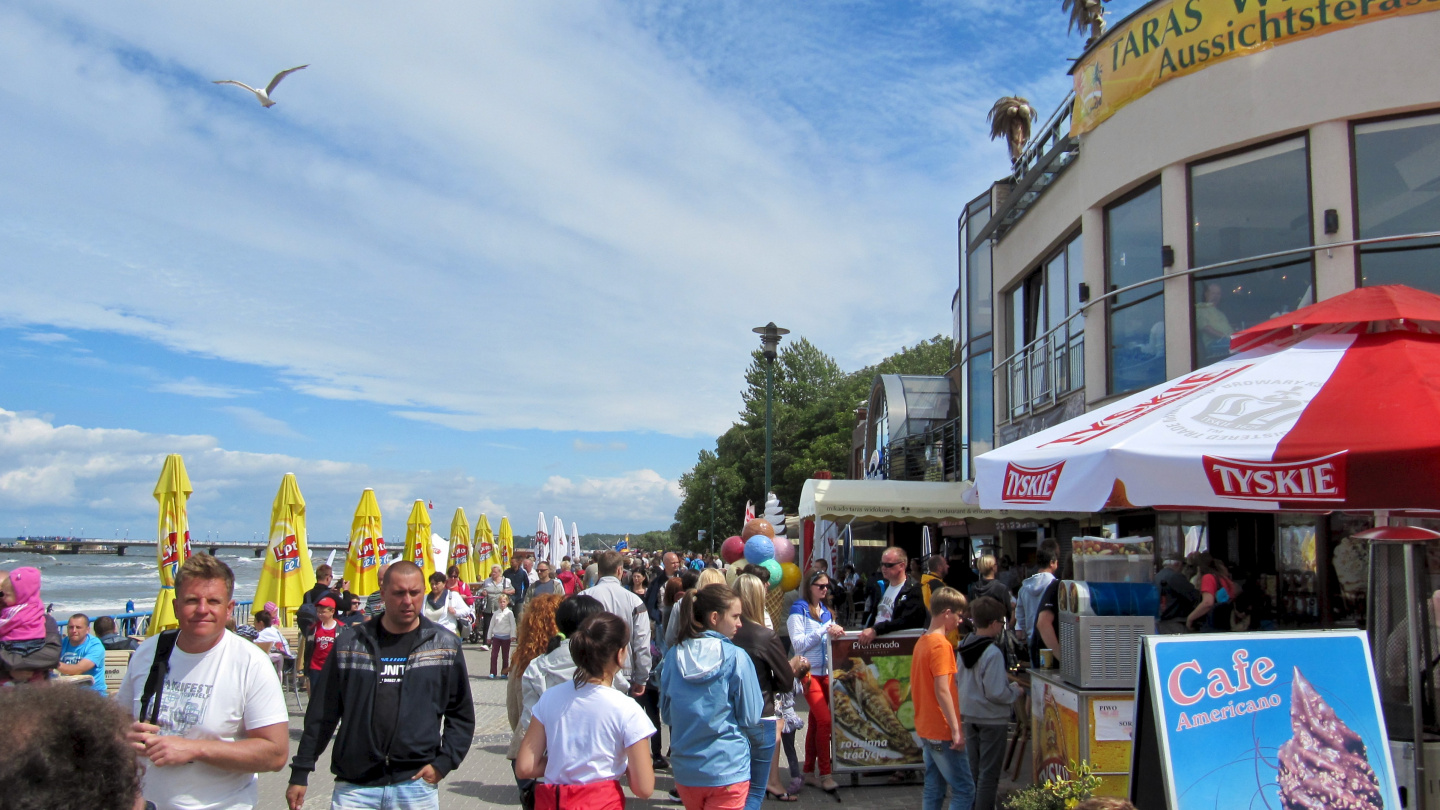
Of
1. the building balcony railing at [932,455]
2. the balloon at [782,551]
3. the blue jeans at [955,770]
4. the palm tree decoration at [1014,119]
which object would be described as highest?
the palm tree decoration at [1014,119]

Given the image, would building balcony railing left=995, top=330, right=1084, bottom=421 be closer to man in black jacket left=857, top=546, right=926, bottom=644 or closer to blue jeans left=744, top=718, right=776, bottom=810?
man in black jacket left=857, top=546, right=926, bottom=644

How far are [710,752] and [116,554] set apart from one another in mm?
211048

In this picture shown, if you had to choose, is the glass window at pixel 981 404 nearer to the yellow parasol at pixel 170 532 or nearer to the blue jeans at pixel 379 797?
the yellow parasol at pixel 170 532

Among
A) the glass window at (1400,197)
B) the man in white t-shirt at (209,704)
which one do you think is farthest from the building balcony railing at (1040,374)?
the man in white t-shirt at (209,704)

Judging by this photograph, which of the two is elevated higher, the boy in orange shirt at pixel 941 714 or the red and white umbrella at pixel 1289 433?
the red and white umbrella at pixel 1289 433

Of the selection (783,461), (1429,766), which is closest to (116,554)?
(783,461)

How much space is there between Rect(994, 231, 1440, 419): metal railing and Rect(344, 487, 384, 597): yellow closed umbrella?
35.8ft

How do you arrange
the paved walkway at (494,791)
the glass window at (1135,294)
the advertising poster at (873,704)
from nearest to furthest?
the paved walkway at (494,791) < the advertising poster at (873,704) < the glass window at (1135,294)

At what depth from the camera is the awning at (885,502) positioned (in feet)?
40.9

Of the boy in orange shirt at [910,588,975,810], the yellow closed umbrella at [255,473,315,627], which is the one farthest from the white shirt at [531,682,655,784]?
the yellow closed umbrella at [255,473,315,627]

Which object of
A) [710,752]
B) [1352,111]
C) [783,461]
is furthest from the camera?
[783,461]

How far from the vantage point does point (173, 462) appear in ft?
39.9

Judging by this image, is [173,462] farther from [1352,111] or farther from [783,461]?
[783,461]

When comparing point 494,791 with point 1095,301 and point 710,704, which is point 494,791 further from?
point 1095,301
